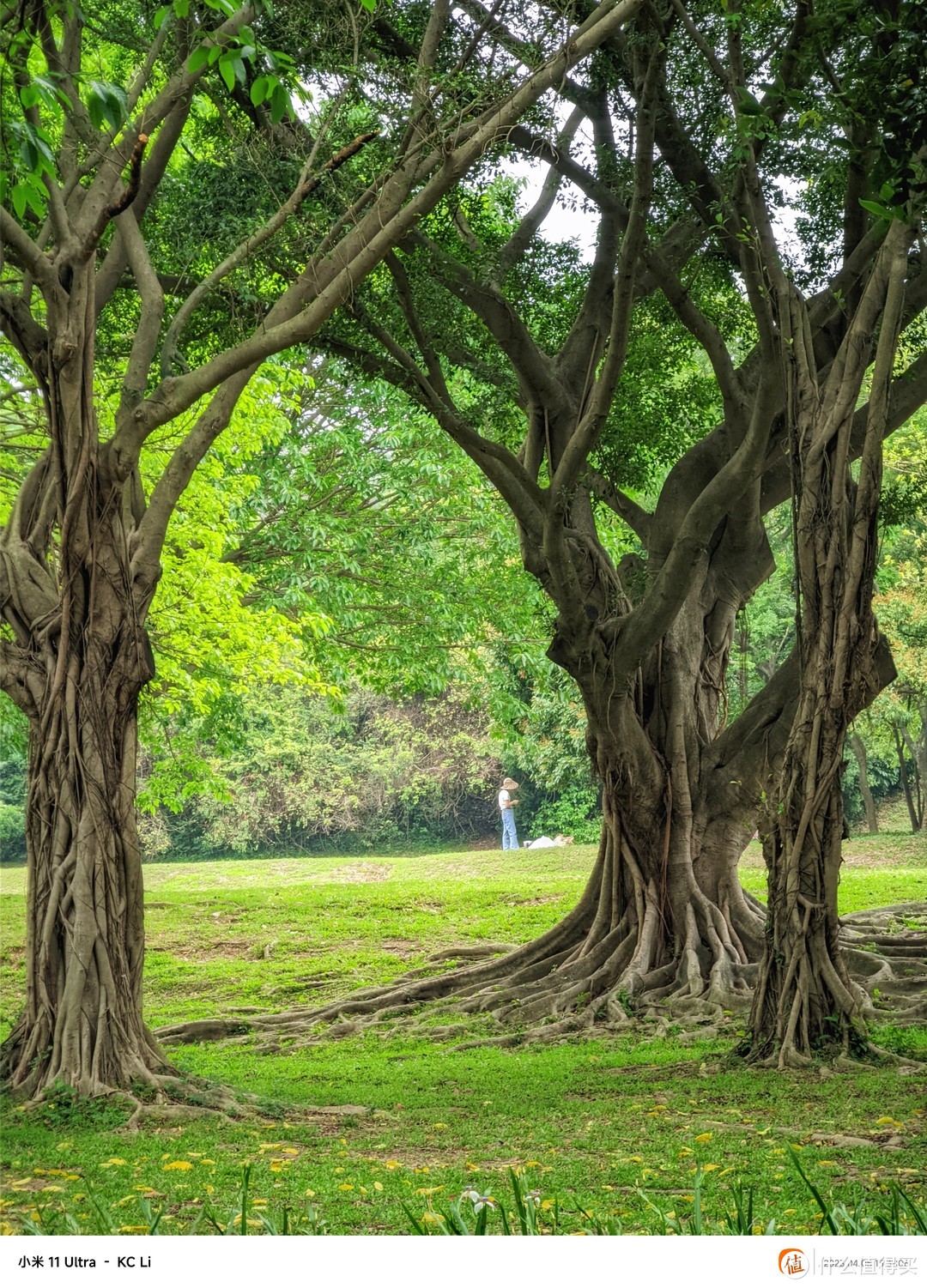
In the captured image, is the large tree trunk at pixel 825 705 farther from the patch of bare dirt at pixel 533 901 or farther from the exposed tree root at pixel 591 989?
the patch of bare dirt at pixel 533 901

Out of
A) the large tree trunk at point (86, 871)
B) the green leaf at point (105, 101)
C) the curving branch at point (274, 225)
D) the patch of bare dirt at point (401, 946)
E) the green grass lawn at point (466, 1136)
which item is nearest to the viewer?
the green leaf at point (105, 101)

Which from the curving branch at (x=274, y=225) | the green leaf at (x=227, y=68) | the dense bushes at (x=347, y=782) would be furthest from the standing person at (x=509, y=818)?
the green leaf at (x=227, y=68)

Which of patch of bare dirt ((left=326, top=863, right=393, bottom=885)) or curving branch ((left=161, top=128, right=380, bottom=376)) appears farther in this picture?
patch of bare dirt ((left=326, top=863, right=393, bottom=885))

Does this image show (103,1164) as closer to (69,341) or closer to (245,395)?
(69,341)

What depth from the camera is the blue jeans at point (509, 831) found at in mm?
24453

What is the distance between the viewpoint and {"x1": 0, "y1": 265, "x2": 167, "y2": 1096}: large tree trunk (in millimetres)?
5973

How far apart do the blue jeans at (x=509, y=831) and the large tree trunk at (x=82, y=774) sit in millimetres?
18464

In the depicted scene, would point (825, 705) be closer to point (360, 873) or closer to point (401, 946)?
point (401, 946)

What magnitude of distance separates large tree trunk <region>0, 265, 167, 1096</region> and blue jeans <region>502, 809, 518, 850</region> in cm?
1846

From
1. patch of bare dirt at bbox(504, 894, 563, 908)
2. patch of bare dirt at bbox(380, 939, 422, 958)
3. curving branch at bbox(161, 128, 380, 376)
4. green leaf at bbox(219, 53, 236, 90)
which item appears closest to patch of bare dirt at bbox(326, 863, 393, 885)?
patch of bare dirt at bbox(504, 894, 563, 908)

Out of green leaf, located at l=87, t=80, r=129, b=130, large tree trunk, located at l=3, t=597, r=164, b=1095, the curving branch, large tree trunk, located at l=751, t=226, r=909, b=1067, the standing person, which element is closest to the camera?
green leaf, located at l=87, t=80, r=129, b=130

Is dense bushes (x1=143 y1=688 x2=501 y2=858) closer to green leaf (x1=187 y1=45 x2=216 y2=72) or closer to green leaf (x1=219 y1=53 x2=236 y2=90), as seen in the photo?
green leaf (x1=187 y1=45 x2=216 y2=72)

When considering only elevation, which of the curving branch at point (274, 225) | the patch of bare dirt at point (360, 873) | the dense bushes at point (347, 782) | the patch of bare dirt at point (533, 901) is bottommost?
the patch of bare dirt at point (533, 901)
